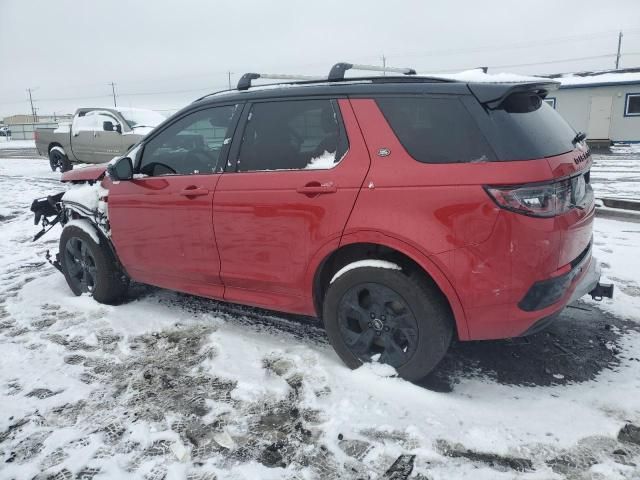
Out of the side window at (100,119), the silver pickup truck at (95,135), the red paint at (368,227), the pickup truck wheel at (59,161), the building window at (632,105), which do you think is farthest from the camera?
the building window at (632,105)

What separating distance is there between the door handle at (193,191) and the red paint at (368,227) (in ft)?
0.08

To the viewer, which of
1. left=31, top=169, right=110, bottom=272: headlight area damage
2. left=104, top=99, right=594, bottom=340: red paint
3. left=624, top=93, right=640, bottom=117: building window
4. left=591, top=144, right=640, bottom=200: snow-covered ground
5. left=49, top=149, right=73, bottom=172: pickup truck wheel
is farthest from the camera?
left=624, top=93, right=640, bottom=117: building window

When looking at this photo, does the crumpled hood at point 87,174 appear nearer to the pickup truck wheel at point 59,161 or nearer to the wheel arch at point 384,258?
the wheel arch at point 384,258

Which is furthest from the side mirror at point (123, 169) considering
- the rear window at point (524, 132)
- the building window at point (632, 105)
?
the building window at point (632, 105)

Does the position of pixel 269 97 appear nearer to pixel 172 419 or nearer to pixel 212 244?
pixel 212 244

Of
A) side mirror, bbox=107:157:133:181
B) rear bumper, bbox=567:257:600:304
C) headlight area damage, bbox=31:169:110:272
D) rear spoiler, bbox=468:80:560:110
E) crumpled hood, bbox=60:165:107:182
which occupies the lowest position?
rear bumper, bbox=567:257:600:304

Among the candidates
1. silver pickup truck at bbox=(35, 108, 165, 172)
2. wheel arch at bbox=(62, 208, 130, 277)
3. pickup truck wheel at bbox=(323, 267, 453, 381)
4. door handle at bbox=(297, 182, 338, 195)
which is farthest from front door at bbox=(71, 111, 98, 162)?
pickup truck wheel at bbox=(323, 267, 453, 381)

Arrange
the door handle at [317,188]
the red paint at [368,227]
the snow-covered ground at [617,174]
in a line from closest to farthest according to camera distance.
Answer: the red paint at [368,227]
the door handle at [317,188]
the snow-covered ground at [617,174]

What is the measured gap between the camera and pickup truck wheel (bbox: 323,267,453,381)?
2721 mm

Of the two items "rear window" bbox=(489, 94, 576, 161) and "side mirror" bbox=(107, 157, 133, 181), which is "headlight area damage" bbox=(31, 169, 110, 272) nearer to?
"side mirror" bbox=(107, 157, 133, 181)

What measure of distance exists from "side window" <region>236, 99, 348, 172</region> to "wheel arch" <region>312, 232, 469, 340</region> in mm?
536

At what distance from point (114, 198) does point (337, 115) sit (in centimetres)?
220

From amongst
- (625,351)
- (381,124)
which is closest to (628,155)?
(625,351)

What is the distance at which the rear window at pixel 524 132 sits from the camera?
251 cm
